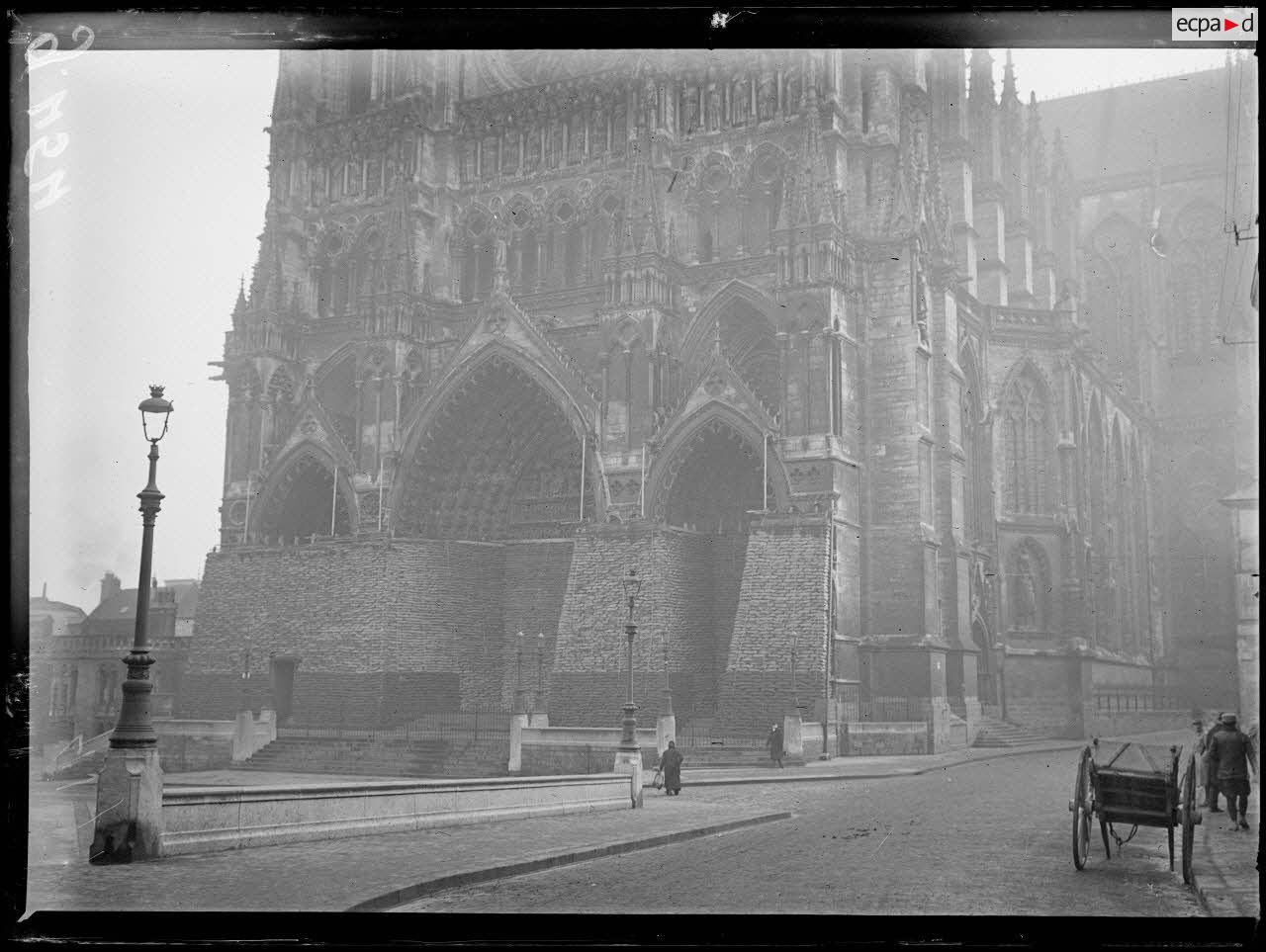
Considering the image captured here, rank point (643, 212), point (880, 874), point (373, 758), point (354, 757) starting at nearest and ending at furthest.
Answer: point (880, 874) → point (354, 757) → point (373, 758) → point (643, 212)

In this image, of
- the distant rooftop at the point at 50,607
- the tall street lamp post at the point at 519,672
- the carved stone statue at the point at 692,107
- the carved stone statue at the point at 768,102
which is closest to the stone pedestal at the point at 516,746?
the tall street lamp post at the point at 519,672

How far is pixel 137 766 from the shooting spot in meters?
12.8

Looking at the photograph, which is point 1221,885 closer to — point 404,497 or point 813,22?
point 813,22

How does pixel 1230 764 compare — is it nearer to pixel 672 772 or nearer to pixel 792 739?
pixel 672 772

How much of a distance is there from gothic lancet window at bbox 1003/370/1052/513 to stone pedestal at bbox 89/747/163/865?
33376mm

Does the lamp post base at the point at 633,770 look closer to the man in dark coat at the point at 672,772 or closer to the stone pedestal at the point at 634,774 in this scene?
the stone pedestal at the point at 634,774

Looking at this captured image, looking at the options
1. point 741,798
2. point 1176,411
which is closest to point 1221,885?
point 741,798

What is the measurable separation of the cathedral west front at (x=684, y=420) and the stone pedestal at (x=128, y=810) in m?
19.5

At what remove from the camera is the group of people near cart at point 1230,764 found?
1520cm

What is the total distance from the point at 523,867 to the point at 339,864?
5.84ft

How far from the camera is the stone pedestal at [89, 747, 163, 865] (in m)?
12.5

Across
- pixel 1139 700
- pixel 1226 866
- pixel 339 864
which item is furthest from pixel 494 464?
pixel 1226 866

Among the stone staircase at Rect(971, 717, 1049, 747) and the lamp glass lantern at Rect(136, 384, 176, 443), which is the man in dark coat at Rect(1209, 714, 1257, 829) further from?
the stone staircase at Rect(971, 717, 1049, 747)

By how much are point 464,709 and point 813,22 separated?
993 inches
